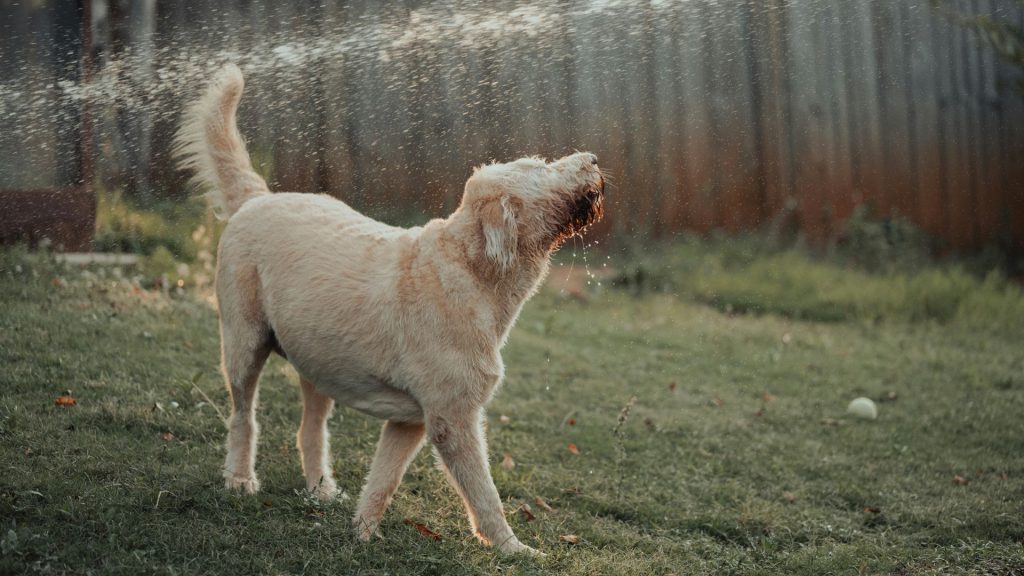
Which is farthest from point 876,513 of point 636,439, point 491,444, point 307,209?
point 307,209

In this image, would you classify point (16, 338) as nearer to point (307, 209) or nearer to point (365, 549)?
point (307, 209)

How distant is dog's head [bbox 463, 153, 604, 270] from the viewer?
3666mm

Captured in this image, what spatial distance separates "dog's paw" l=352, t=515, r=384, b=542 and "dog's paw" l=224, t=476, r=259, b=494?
578mm

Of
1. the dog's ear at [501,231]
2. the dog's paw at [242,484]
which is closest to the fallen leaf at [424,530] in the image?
the dog's paw at [242,484]

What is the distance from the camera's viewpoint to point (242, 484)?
4195 mm

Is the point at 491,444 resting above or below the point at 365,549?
below

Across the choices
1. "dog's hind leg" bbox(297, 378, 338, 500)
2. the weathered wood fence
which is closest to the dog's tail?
"dog's hind leg" bbox(297, 378, 338, 500)

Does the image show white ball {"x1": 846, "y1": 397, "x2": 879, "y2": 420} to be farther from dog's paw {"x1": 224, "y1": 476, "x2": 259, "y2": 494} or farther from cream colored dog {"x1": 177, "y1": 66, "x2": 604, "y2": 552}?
dog's paw {"x1": 224, "y1": 476, "x2": 259, "y2": 494}

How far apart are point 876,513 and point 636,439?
4.91 feet

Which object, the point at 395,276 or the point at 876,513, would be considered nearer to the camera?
the point at 395,276

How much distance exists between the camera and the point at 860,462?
5.79 m

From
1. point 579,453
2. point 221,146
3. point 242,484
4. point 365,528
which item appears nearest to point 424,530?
point 365,528

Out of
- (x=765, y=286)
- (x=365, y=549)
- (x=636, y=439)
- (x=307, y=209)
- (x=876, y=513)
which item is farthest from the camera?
(x=765, y=286)

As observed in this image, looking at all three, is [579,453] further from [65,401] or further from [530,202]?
[65,401]
